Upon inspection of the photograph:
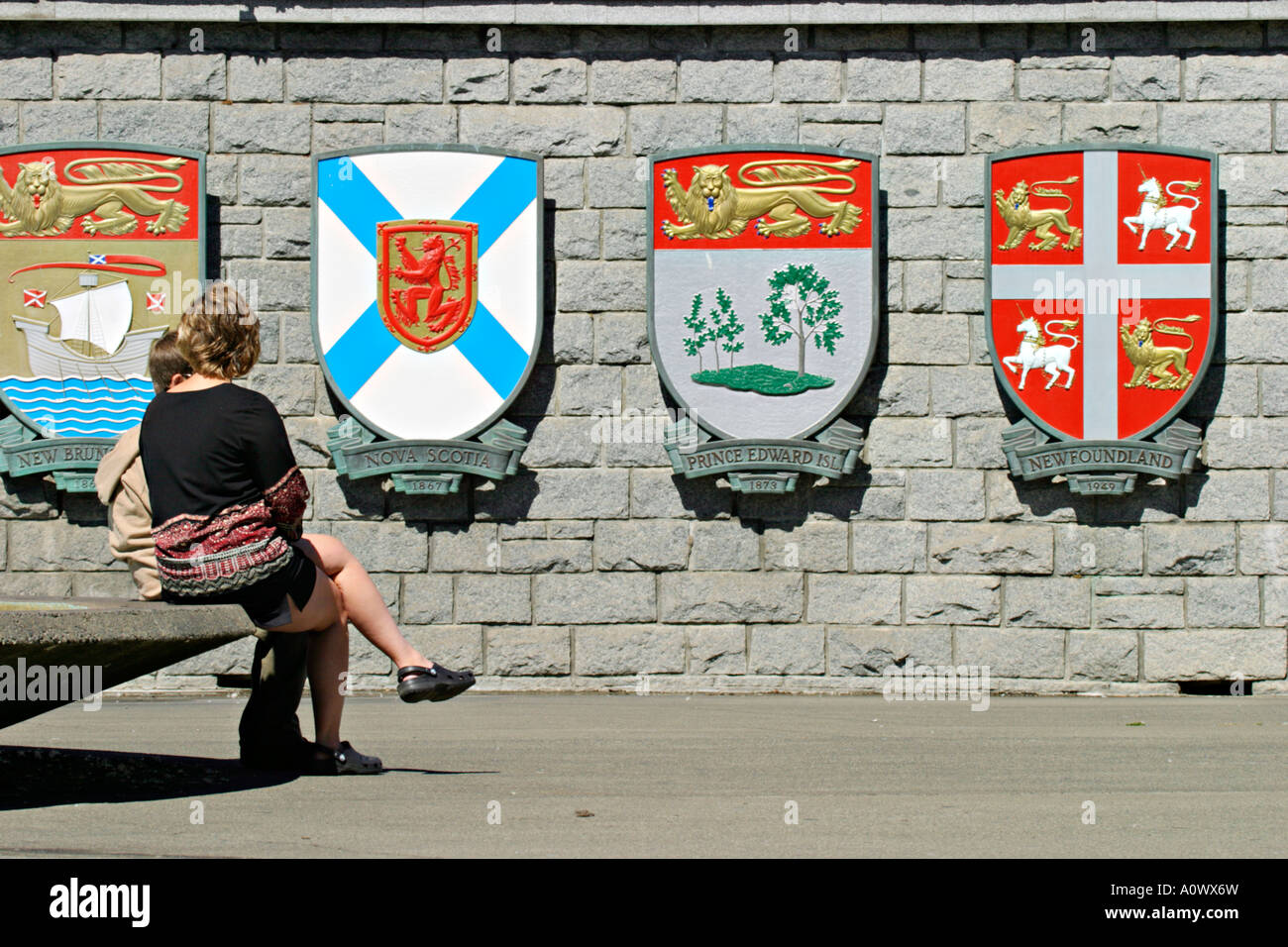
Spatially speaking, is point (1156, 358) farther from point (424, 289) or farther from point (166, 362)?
point (166, 362)

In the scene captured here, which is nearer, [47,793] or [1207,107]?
[47,793]

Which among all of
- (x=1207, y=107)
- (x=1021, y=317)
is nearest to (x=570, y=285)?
(x=1021, y=317)

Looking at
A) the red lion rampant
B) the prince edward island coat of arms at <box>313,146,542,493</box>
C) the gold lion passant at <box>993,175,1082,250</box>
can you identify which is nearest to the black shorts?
the prince edward island coat of arms at <box>313,146,542,493</box>

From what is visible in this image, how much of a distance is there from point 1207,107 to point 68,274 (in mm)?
5478

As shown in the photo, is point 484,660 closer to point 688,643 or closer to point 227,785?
point 688,643

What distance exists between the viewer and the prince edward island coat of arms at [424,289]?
7293 millimetres

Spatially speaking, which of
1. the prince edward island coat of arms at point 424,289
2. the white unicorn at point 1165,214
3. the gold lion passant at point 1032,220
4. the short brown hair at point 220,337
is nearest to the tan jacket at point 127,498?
the short brown hair at point 220,337

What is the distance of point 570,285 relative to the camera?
291 inches

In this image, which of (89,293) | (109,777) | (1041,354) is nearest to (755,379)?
(1041,354)

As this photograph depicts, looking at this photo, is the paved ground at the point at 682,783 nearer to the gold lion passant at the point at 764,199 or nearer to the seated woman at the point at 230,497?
the seated woman at the point at 230,497

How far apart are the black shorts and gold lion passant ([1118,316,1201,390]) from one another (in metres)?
4.49

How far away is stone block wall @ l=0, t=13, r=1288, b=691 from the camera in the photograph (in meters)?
7.33

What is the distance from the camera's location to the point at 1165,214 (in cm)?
727

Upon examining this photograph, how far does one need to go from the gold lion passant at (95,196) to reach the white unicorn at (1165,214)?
452cm
